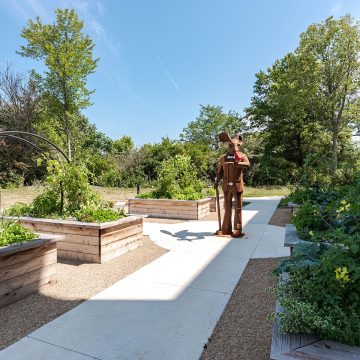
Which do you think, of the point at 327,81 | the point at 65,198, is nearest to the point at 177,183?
the point at 65,198

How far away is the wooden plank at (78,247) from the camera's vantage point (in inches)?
152

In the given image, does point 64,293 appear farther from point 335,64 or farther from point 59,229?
point 335,64

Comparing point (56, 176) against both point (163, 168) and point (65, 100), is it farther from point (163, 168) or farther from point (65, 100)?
point (65, 100)

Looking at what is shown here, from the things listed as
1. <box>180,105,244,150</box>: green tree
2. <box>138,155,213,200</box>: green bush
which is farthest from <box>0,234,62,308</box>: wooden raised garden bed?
<box>180,105,244,150</box>: green tree

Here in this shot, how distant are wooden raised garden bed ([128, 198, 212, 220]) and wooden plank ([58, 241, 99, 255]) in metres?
3.93

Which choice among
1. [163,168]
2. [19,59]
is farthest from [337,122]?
[19,59]

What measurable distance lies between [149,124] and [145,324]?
22.6 metres

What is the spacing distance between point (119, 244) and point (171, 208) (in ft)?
11.7

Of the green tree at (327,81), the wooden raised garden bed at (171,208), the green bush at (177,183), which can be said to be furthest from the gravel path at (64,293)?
the green tree at (327,81)

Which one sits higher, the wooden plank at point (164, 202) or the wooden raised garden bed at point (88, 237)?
the wooden plank at point (164, 202)

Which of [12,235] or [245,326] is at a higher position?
[12,235]

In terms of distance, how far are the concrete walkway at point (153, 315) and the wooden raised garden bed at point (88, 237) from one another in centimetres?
66

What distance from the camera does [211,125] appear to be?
27281mm

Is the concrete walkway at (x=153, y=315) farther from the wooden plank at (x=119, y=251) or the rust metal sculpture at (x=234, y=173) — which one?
the rust metal sculpture at (x=234, y=173)
